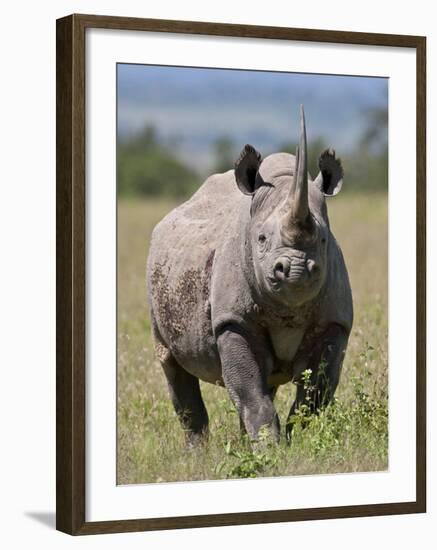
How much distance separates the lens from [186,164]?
19.1 meters

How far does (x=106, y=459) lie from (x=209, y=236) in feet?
6.75

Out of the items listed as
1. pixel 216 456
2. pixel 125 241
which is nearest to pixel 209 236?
pixel 216 456

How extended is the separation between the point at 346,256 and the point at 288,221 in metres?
4.68

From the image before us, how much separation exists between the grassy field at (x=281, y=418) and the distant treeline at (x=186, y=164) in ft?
2.00

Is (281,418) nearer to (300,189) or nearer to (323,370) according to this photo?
(323,370)

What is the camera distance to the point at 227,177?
1277 cm

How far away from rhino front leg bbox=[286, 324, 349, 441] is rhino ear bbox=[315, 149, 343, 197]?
818 millimetres

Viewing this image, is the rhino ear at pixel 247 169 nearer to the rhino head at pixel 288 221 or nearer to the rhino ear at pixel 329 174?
the rhino head at pixel 288 221

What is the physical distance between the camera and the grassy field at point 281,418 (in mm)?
11188

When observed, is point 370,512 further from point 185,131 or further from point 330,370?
point 185,131

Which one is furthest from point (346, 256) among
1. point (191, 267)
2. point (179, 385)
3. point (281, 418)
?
point (191, 267)

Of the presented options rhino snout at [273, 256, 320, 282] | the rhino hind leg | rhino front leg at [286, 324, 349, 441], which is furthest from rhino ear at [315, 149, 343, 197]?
the rhino hind leg

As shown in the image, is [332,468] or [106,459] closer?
[106,459]

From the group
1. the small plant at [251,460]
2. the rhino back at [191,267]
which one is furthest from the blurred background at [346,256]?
the rhino back at [191,267]
